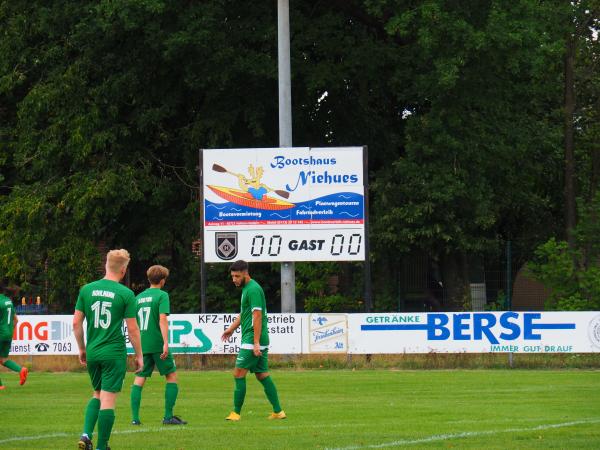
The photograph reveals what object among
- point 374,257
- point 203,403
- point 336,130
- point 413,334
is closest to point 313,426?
point 203,403

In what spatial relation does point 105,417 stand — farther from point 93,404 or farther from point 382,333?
point 382,333

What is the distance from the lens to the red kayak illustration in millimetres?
28562

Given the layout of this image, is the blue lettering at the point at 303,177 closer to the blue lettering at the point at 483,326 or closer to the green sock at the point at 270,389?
the blue lettering at the point at 483,326

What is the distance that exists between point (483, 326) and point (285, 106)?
7189mm

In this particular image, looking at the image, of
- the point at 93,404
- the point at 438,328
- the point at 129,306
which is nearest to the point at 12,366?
the point at 438,328

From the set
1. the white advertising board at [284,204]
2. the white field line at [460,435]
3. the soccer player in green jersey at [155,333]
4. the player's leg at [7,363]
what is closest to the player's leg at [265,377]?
the soccer player in green jersey at [155,333]

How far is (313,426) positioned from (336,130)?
79.1 ft

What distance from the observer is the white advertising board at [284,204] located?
28422 mm

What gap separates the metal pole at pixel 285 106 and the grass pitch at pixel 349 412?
176 inches

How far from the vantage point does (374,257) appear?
34.3 m

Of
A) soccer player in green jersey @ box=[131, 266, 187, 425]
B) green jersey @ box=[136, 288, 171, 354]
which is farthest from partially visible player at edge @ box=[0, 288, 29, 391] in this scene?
green jersey @ box=[136, 288, 171, 354]

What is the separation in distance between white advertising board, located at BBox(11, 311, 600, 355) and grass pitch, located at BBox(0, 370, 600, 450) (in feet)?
2.98

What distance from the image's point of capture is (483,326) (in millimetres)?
26297

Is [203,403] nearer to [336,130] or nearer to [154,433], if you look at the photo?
[154,433]
